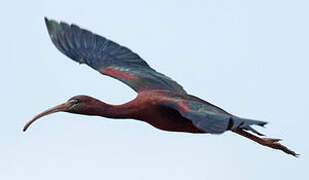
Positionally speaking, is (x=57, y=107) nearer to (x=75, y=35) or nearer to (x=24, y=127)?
(x=24, y=127)

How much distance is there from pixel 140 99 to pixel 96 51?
3.85 metres

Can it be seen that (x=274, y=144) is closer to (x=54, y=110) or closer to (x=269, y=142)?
(x=269, y=142)

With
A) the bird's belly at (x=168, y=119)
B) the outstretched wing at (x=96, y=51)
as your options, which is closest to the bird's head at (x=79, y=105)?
the bird's belly at (x=168, y=119)

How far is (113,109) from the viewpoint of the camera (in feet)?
69.4

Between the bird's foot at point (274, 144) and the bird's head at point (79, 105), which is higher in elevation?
the bird's head at point (79, 105)

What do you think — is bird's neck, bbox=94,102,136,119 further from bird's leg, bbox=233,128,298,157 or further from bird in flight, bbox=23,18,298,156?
bird's leg, bbox=233,128,298,157

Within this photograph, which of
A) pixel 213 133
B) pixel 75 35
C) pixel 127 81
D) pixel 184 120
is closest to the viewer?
pixel 213 133

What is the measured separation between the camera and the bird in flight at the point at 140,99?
18906 mm

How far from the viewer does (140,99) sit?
840 inches

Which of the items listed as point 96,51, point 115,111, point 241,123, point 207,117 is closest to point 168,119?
point 115,111

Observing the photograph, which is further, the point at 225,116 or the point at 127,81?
the point at 127,81

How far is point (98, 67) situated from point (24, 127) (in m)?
3.23

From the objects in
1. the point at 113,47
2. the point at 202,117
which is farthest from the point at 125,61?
the point at 202,117

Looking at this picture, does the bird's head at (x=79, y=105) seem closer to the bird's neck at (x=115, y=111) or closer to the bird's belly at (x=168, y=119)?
the bird's neck at (x=115, y=111)
